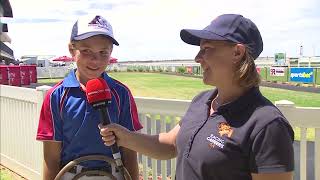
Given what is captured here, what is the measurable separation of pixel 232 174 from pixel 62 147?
112 centimetres

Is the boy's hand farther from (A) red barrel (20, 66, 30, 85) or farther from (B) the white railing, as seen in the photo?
(A) red barrel (20, 66, 30, 85)

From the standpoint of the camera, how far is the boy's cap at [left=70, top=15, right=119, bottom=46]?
2.46 m

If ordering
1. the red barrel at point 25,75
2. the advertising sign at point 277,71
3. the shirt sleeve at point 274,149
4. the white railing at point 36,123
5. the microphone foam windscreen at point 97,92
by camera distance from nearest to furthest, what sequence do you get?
the shirt sleeve at point 274,149, the microphone foam windscreen at point 97,92, the white railing at point 36,123, the red barrel at point 25,75, the advertising sign at point 277,71

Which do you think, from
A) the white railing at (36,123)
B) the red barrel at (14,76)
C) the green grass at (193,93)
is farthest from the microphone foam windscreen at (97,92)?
the red barrel at (14,76)

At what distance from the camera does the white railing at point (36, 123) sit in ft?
11.6

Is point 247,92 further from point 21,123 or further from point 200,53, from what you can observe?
point 21,123

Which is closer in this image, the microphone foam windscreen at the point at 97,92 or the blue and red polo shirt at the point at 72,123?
the microphone foam windscreen at the point at 97,92

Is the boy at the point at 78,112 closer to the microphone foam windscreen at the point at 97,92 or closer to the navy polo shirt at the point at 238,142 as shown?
the microphone foam windscreen at the point at 97,92

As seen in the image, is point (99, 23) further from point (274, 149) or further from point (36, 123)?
point (36, 123)

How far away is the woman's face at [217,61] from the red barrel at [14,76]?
96.5ft

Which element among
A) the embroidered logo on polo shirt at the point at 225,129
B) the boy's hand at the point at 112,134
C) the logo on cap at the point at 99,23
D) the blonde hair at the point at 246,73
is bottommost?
the boy's hand at the point at 112,134

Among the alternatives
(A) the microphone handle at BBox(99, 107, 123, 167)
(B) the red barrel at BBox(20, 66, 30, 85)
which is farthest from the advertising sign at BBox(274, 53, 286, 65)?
(A) the microphone handle at BBox(99, 107, 123, 167)

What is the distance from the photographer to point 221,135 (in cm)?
192

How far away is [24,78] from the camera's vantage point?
1298 inches
